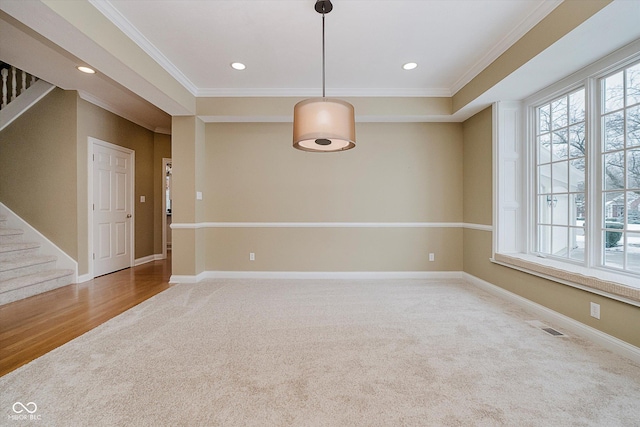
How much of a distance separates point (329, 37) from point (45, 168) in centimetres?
428

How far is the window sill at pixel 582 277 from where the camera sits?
2076 millimetres

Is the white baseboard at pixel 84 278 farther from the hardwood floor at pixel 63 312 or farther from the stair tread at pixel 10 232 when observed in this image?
the stair tread at pixel 10 232

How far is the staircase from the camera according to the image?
3.36 meters

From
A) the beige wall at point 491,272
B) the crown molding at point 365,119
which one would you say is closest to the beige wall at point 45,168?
the crown molding at point 365,119

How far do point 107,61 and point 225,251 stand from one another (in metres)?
2.74

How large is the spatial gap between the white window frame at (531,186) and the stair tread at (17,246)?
6180 millimetres

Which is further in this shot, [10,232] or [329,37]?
[10,232]

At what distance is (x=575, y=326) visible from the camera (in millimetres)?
2496

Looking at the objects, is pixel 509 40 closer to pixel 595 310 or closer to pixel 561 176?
pixel 561 176

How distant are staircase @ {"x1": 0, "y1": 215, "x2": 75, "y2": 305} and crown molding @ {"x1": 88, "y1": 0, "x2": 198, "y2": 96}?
306 cm

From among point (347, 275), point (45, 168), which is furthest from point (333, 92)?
point (45, 168)

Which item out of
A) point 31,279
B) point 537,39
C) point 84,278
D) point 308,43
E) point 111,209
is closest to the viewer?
point 537,39

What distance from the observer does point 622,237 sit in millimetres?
2420

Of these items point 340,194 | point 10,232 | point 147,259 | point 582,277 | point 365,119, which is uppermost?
point 365,119
